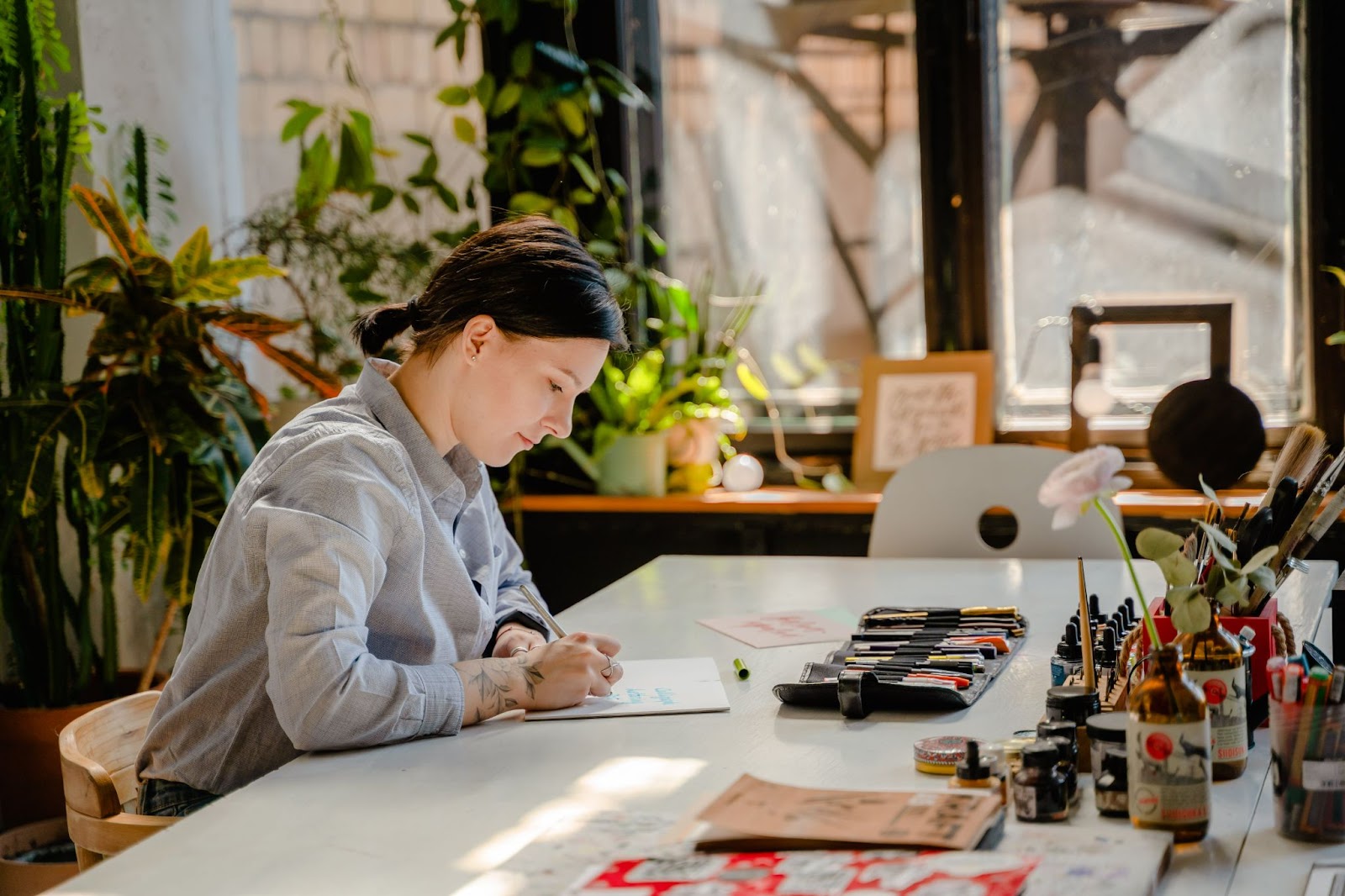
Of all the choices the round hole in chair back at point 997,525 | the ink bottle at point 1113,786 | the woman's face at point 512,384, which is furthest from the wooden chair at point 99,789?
the round hole in chair back at point 997,525

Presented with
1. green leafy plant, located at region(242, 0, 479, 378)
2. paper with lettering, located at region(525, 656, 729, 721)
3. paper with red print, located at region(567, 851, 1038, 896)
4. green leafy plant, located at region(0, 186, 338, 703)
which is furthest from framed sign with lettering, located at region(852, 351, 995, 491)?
paper with red print, located at region(567, 851, 1038, 896)

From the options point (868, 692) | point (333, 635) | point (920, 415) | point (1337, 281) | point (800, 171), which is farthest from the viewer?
point (800, 171)

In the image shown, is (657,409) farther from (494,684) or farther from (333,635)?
(333,635)

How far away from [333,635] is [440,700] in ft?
0.48

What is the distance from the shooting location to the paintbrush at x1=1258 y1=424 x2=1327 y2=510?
153 cm

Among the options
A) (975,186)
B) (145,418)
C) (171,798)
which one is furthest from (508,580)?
(975,186)

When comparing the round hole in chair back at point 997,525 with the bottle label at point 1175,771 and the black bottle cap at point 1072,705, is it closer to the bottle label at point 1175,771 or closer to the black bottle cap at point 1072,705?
the black bottle cap at point 1072,705

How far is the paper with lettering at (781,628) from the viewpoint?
6.25ft

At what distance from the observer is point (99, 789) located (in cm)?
149

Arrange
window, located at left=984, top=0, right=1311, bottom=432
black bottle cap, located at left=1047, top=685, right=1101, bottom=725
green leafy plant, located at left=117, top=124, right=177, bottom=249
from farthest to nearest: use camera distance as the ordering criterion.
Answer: window, located at left=984, top=0, right=1311, bottom=432, green leafy plant, located at left=117, top=124, right=177, bottom=249, black bottle cap, located at left=1047, top=685, right=1101, bottom=725

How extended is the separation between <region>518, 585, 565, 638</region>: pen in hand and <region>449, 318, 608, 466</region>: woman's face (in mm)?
255

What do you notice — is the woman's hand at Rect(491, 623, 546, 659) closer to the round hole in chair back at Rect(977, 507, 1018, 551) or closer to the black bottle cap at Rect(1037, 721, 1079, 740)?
the black bottle cap at Rect(1037, 721, 1079, 740)

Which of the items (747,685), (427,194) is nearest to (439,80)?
(427,194)

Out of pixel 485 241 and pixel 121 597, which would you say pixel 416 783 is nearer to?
Result: pixel 485 241
